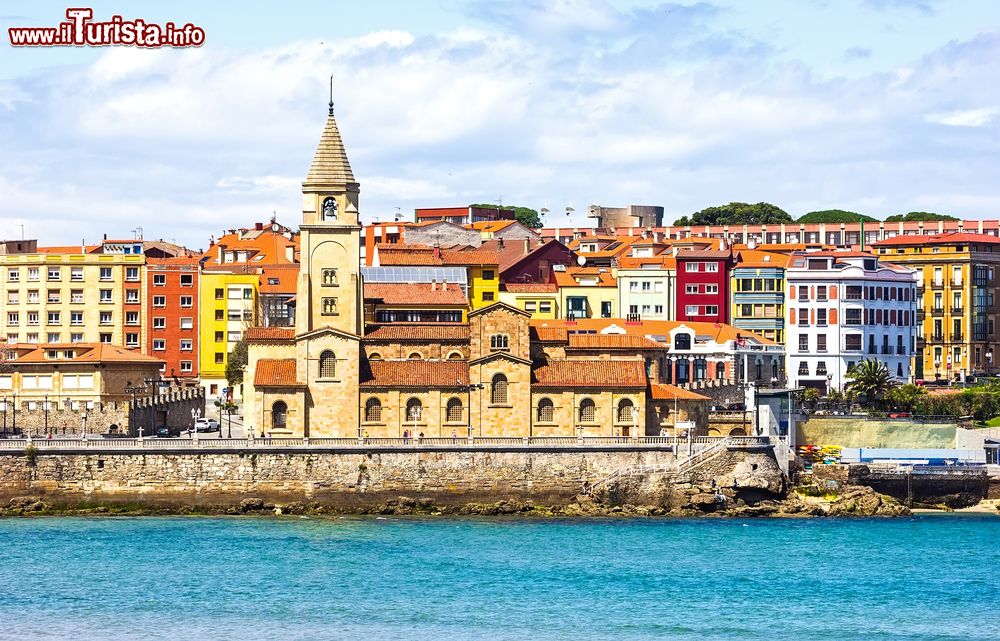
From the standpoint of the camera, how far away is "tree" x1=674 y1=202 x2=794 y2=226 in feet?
594

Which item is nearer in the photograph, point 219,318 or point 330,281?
point 330,281

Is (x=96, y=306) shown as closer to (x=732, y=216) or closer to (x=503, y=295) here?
(x=503, y=295)

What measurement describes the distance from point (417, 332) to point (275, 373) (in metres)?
6.61

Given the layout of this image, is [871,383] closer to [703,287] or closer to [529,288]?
[703,287]

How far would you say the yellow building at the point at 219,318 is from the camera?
12344cm

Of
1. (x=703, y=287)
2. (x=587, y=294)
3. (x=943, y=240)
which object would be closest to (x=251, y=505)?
(x=587, y=294)

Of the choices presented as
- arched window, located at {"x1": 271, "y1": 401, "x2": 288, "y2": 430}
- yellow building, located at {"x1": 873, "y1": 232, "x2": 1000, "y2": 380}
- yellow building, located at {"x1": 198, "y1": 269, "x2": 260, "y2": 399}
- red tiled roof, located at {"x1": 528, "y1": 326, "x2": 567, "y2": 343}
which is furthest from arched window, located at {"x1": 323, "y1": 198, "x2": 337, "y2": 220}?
yellow building, located at {"x1": 873, "y1": 232, "x2": 1000, "y2": 380}

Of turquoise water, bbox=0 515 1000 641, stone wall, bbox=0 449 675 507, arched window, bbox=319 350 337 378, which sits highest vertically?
arched window, bbox=319 350 337 378

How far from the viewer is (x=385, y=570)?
2837 inches

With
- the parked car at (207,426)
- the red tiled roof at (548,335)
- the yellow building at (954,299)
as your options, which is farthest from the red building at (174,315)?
the yellow building at (954,299)

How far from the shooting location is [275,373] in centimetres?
8969

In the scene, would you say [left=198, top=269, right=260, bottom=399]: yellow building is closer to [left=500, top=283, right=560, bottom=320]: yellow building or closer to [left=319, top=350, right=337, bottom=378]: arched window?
[left=500, top=283, right=560, bottom=320]: yellow building

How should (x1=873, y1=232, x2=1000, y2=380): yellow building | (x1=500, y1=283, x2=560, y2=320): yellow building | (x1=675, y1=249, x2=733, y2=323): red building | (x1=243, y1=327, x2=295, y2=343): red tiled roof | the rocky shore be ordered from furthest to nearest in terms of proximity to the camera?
(x1=873, y1=232, x2=1000, y2=380): yellow building, (x1=675, y1=249, x2=733, y2=323): red building, (x1=500, y1=283, x2=560, y2=320): yellow building, (x1=243, y1=327, x2=295, y2=343): red tiled roof, the rocky shore

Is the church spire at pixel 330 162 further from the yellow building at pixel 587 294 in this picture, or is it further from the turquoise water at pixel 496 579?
the yellow building at pixel 587 294
